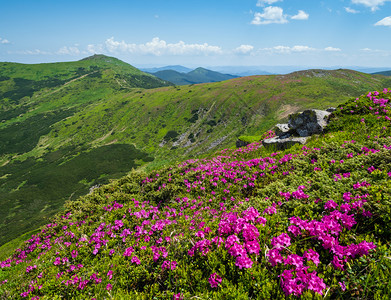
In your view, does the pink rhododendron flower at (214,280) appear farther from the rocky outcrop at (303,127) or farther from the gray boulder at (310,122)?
the gray boulder at (310,122)

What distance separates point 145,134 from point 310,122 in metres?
154

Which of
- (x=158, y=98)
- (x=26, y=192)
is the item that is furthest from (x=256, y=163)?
→ (x=158, y=98)

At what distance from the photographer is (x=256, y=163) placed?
11273 millimetres

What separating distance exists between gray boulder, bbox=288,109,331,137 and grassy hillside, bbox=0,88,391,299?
21.4 ft

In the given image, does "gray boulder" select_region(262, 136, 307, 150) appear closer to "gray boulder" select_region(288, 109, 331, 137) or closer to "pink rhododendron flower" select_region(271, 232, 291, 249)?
"gray boulder" select_region(288, 109, 331, 137)

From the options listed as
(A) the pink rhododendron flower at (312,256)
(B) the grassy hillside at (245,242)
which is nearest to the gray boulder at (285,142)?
(B) the grassy hillside at (245,242)

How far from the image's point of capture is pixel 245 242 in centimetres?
488

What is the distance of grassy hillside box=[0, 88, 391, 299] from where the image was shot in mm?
3904

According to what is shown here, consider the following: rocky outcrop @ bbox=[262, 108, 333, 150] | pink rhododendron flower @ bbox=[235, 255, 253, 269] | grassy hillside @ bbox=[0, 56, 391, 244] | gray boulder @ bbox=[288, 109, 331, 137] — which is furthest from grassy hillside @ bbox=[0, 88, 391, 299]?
grassy hillside @ bbox=[0, 56, 391, 244]

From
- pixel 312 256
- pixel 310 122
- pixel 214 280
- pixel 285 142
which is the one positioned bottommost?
pixel 214 280

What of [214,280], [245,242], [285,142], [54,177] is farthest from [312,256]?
[54,177]

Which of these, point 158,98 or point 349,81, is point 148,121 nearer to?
point 158,98

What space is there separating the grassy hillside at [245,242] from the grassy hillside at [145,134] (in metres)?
91.2

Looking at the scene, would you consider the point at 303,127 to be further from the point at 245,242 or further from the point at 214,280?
the point at 214,280
